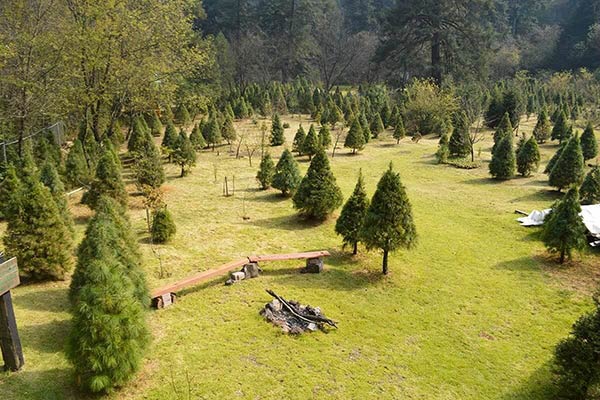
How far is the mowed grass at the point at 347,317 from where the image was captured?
880cm

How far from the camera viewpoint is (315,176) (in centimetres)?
1722

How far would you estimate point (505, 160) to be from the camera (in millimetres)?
24547


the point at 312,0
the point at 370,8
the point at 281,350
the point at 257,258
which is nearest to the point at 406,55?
the point at 312,0

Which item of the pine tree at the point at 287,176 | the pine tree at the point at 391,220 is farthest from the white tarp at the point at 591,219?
the pine tree at the point at 287,176

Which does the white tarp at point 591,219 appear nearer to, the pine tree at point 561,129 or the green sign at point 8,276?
the green sign at point 8,276

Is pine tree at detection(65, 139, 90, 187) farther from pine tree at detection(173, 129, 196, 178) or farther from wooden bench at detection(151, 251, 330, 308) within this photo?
wooden bench at detection(151, 251, 330, 308)

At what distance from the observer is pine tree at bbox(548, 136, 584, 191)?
21.0 metres

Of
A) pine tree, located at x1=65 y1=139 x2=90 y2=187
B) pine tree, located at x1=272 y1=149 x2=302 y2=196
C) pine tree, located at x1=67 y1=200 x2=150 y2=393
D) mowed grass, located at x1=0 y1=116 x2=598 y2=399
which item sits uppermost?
pine tree, located at x1=65 y1=139 x2=90 y2=187

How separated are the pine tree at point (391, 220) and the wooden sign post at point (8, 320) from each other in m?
8.59

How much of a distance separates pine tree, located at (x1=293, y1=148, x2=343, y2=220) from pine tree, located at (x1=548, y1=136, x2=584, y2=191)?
11.6 metres

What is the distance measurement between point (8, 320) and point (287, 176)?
13855 millimetres

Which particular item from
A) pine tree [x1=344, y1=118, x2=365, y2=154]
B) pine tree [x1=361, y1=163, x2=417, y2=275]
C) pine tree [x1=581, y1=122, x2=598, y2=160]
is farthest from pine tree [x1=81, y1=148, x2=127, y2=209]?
pine tree [x1=581, y1=122, x2=598, y2=160]

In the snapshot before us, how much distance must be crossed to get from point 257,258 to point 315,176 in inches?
197

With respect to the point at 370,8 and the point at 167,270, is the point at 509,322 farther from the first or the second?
the point at 370,8
